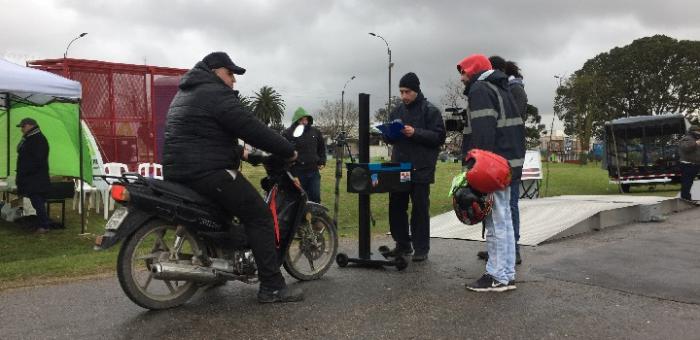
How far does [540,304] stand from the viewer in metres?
4.44

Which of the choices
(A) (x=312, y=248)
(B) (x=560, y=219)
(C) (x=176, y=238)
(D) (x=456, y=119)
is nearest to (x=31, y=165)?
(A) (x=312, y=248)

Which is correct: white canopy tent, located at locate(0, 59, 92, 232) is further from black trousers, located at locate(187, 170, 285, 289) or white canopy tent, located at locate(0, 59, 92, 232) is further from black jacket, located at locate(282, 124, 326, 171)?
black trousers, located at locate(187, 170, 285, 289)

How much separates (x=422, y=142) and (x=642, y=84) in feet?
215

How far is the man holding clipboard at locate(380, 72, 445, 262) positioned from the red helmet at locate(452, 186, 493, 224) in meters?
1.15

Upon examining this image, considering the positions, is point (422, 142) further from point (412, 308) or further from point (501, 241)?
point (412, 308)

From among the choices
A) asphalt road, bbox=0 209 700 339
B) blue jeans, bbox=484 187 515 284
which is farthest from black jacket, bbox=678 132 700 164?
blue jeans, bbox=484 187 515 284

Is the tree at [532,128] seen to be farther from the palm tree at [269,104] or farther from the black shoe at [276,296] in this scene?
the palm tree at [269,104]

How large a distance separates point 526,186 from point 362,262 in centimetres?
920

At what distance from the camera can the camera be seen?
5965mm

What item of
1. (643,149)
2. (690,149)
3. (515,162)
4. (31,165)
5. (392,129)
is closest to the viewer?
(515,162)

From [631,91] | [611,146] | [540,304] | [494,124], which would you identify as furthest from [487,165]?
[631,91]

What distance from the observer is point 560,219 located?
28.1ft

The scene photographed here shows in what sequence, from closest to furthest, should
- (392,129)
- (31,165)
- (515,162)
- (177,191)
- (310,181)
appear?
(177,191) < (515,162) < (392,129) < (31,165) < (310,181)

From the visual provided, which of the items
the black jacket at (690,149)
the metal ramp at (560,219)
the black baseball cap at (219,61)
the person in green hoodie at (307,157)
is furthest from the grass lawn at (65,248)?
the black jacket at (690,149)
